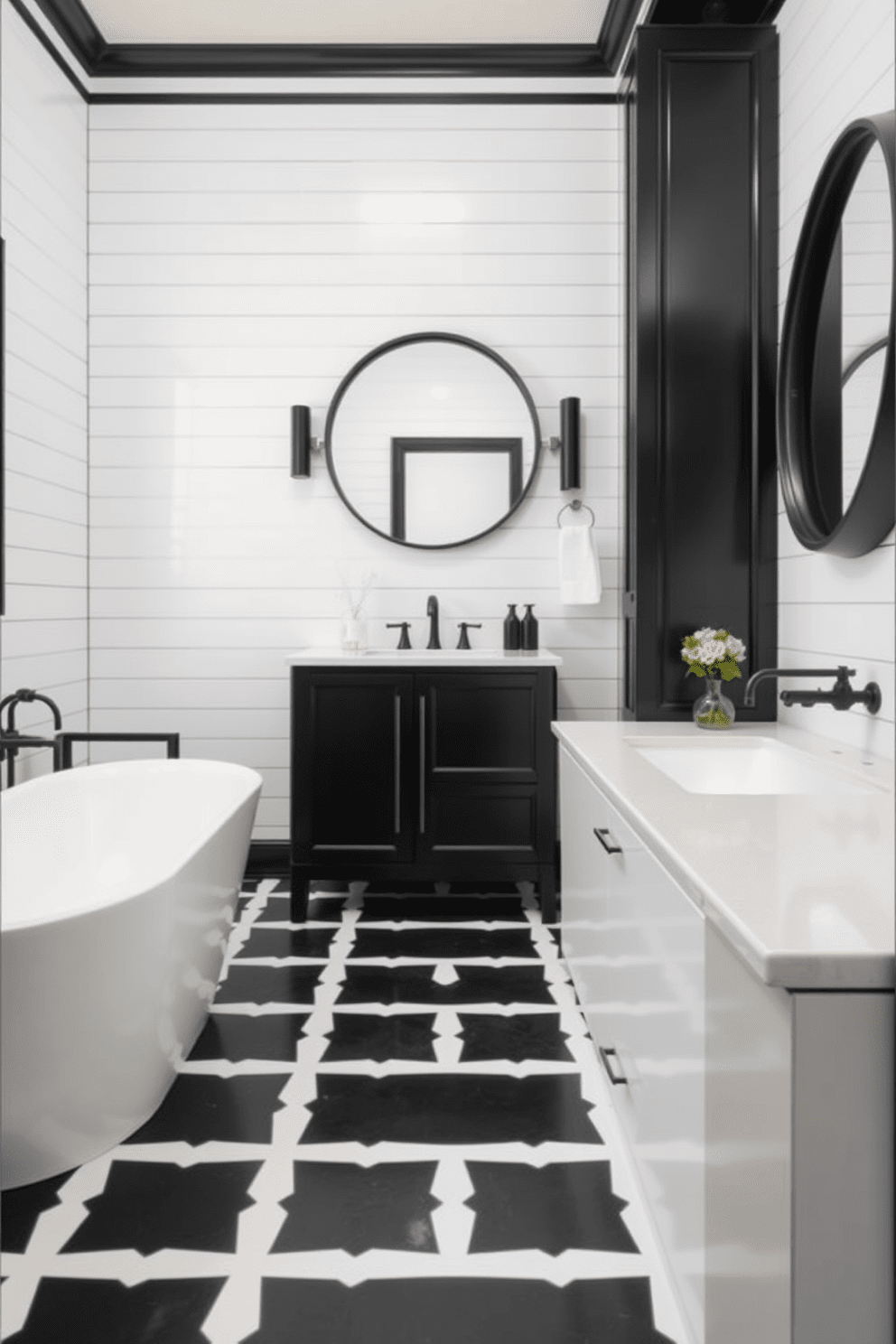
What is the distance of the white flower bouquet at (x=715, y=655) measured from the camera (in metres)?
2.62

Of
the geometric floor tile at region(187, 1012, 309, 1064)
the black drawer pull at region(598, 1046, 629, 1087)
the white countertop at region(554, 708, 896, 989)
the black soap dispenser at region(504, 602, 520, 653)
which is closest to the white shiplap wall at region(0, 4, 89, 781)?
the geometric floor tile at region(187, 1012, 309, 1064)

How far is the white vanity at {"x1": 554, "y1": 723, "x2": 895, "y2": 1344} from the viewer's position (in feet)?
3.03

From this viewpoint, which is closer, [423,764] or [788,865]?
[788,865]

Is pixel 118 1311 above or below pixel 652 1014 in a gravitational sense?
below

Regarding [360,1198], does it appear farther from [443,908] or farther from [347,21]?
[347,21]

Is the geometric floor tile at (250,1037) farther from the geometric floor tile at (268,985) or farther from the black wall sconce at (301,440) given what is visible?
the black wall sconce at (301,440)

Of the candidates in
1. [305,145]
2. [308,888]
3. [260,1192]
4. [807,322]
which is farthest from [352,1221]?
[305,145]

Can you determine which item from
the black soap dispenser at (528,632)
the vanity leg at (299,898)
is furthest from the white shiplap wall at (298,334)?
the vanity leg at (299,898)

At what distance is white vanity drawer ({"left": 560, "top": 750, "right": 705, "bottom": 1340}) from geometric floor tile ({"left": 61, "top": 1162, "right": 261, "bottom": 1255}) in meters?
0.70

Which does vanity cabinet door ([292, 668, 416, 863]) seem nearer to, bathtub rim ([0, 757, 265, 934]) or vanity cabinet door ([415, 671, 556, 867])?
vanity cabinet door ([415, 671, 556, 867])

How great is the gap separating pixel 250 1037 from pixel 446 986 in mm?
575

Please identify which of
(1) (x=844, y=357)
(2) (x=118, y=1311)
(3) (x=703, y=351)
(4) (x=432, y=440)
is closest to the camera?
(2) (x=118, y=1311)

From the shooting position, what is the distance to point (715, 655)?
103 inches

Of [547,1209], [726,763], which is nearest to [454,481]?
[726,763]
